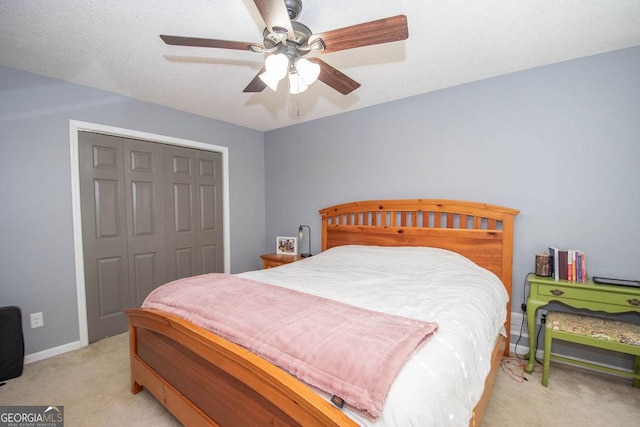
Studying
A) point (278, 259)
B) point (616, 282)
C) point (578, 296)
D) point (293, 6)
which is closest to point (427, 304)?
point (578, 296)

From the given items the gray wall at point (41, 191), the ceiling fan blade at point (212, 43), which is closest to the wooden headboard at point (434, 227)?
the ceiling fan blade at point (212, 43)

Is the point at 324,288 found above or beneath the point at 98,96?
beneath

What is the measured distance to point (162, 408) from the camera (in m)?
1.82

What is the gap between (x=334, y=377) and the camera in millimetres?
944

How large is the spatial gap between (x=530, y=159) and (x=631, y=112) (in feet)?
2.08

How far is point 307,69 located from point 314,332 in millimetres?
1268

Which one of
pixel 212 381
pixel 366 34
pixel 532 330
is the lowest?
pixel 532 330

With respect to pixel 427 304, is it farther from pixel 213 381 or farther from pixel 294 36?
pixel 294 36

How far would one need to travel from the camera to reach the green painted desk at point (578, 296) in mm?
1893

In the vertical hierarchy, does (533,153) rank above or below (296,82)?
below

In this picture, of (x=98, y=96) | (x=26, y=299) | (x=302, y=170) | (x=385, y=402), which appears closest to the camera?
(x=385, y=402)

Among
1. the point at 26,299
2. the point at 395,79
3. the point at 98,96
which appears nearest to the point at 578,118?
the point at 395,79

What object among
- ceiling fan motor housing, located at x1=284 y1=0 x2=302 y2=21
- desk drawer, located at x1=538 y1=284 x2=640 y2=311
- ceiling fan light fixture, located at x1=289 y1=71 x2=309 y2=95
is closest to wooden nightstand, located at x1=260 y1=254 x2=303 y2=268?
ceiling fan light fixture, located at x1=289 y1=71 x2=309 y2=95

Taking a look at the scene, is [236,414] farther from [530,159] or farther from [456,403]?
[530,159]
